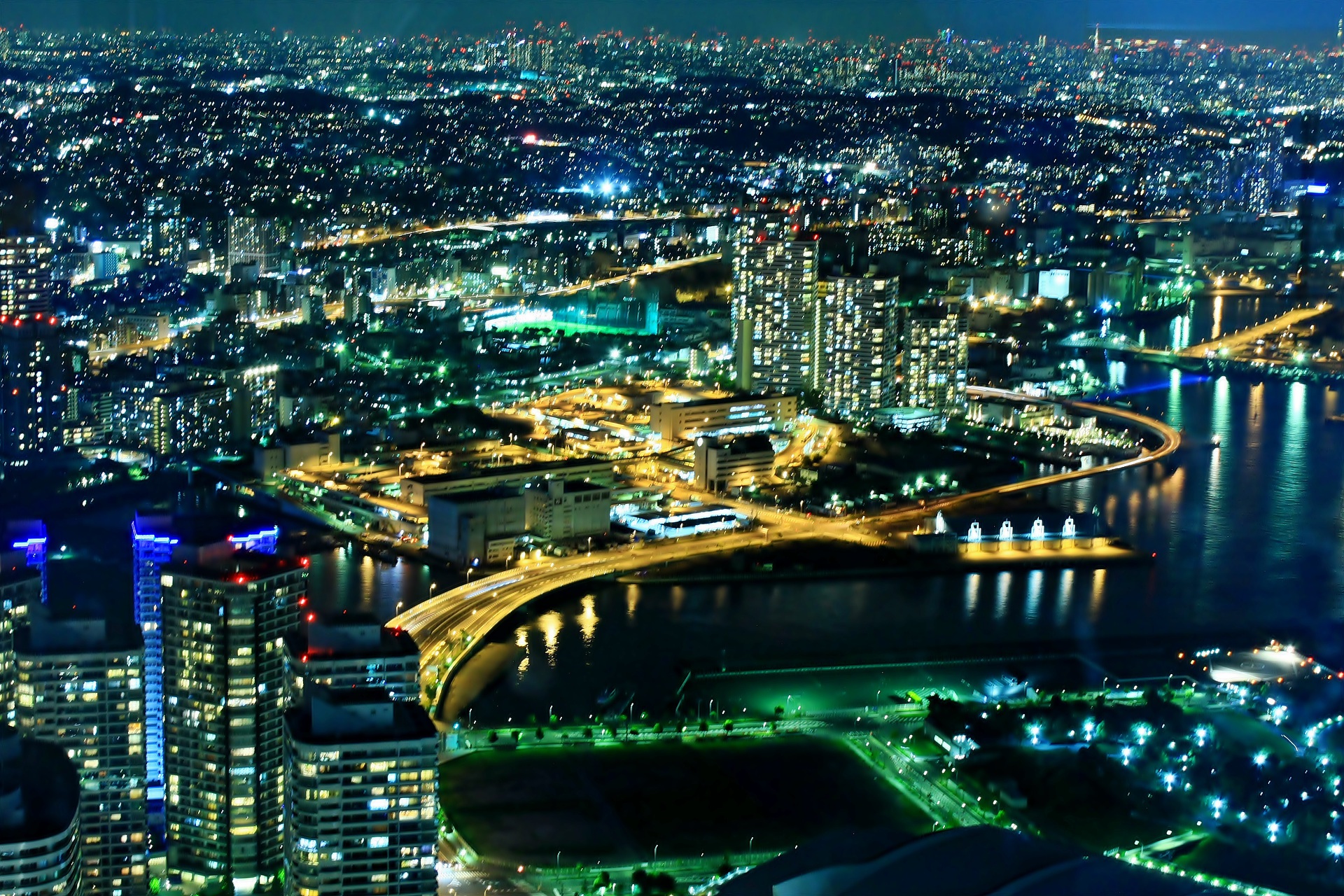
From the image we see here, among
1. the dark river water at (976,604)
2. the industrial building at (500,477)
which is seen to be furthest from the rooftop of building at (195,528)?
the industrial building at (500,477)

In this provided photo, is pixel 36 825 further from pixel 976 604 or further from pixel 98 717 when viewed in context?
pixel 976 604

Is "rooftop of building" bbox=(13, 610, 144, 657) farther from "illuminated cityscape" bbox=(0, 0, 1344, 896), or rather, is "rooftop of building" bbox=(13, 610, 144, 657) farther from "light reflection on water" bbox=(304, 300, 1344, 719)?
"light reflection on water" bbox=(304, 300, 1344, 719)

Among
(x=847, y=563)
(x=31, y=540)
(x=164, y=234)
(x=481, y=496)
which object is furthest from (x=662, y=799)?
(x=164, y=234)

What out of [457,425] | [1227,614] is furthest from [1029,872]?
[457,425]

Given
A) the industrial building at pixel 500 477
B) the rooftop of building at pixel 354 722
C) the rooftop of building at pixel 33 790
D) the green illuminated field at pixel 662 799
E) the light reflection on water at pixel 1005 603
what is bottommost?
the green illuminated field at pixel 662 799

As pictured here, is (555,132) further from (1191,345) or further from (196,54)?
(1191,345)

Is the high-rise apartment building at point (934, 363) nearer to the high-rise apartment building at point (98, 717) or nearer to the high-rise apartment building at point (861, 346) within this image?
the high-rise apartment building at point (861, 346)
